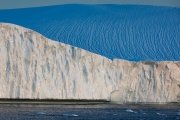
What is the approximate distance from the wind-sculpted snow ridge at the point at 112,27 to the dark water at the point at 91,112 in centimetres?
245

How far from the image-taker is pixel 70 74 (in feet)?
63.4

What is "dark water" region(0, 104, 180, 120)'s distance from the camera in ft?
52.1

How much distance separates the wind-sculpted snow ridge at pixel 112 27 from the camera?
22.3m

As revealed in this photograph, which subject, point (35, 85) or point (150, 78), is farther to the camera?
point (150, 78)

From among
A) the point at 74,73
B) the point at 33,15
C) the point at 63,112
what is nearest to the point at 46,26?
the point at 33,15

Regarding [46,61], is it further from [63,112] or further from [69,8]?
[69,8]

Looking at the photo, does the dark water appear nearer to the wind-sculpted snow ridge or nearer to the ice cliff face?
the ice cliff face

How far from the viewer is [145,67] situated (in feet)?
68.1

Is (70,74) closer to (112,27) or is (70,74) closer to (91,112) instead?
(91,112)

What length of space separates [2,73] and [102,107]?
11.4 feet

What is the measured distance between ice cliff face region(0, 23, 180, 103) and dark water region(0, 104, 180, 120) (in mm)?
390

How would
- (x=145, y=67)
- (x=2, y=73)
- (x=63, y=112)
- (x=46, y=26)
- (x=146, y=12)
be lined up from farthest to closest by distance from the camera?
1. (x=146, y=12)
2. (x=46, y=26)
3. (x=145, y=67)
4. (x=2, y=73)
5. (x=63, y=112)

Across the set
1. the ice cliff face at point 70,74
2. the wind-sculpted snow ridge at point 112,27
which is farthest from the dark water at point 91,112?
the wind-sculpted snow ridge at point 112,27

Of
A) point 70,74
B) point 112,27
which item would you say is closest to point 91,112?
point 70,74
